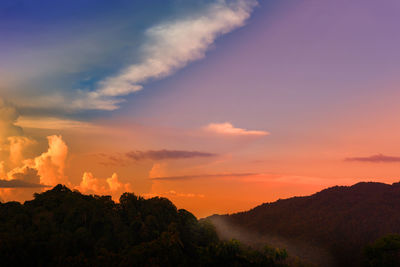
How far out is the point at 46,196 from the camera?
7338 centimetres

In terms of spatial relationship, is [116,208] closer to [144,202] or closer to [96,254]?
[144,202]

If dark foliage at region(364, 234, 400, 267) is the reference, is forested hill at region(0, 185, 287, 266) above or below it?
above

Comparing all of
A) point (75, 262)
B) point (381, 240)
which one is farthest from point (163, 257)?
point (381, 240)

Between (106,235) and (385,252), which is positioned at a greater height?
(106,235)

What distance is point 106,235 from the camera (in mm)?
66688

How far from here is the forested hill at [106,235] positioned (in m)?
60.2

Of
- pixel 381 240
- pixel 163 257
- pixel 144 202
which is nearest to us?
pixel 163 257

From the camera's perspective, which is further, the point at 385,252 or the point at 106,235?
the point at 385,252

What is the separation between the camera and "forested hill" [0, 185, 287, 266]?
60.2 m

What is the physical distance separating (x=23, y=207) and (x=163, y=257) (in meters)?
28.7

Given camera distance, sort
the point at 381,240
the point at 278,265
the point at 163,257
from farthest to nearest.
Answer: the point at 381,240 < the point at 278,265 < the point at 163,257

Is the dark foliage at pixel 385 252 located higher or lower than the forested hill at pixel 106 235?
lower

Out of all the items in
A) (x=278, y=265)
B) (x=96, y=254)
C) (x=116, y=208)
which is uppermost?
(x=116, y=208)

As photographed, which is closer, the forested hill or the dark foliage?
the forested hill
